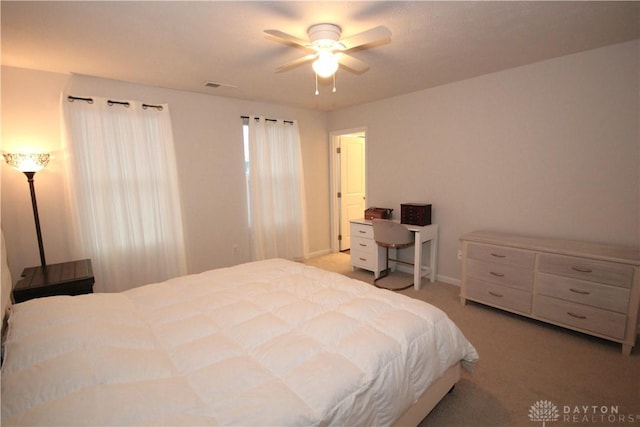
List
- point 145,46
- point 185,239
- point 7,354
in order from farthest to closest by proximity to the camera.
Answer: point 185,239, point 145,46, point 7,354

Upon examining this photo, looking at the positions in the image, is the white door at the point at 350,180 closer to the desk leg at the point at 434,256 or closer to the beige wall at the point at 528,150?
the beige wall at the point at 528,150

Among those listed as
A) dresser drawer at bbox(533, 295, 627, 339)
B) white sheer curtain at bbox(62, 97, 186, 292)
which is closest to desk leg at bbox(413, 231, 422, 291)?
dresser drawer at bbox(533, 295, 627, 339)

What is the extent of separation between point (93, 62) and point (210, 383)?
296cm

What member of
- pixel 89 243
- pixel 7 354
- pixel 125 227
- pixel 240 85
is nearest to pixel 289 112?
pixel 240 85

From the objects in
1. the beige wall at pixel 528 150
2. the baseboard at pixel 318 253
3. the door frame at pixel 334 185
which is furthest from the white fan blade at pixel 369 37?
the baseboard at pixel 318 253

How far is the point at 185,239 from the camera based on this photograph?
3.65 meters

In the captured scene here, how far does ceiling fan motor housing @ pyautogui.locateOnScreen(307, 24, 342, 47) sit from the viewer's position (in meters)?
1.99

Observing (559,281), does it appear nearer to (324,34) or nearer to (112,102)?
(324,34)

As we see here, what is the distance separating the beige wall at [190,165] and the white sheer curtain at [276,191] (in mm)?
175

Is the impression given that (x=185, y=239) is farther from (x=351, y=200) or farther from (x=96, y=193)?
(x=351, y=200)

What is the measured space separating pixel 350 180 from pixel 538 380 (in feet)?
12.8

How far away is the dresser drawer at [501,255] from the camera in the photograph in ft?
8.73

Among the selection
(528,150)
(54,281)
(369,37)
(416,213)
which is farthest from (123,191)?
(528,150)

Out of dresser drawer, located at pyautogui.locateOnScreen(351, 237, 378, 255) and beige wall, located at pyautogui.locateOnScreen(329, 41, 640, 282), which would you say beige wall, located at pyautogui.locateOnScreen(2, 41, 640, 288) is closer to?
beige wall, located at pyautogui.locateOnScreen(329, 41, 640, 282)
